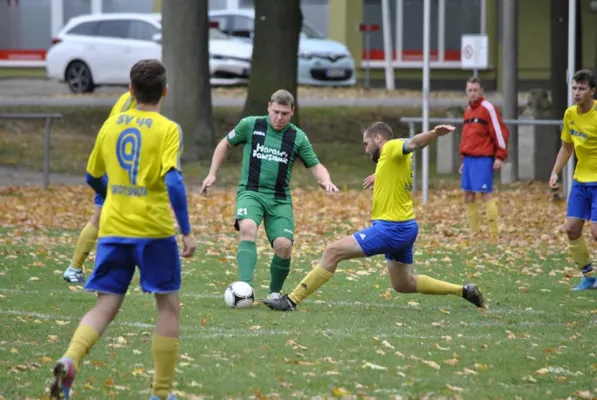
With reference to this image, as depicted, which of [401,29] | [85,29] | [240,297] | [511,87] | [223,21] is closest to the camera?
[240,297]

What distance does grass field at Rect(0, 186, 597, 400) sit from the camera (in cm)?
769

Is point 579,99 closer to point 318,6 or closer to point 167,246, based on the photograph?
point 167,246

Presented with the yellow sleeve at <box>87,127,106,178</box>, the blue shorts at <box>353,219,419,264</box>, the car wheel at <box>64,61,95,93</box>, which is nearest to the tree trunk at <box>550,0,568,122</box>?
the car wheel at <box>64,61,95,93</box>

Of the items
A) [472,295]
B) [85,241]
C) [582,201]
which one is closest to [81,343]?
[472,295]

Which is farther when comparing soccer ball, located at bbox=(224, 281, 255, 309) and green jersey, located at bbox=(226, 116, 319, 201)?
green jersey, located at bbox=(226, 116, 319, 201)

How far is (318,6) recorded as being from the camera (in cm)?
4291

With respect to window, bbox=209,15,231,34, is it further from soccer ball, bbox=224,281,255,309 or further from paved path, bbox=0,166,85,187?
soccer ball, bbox=224,281,255,309

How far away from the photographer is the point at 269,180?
11070 mm

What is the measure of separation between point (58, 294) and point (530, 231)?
308 inches

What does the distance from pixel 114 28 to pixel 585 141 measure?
914 inches

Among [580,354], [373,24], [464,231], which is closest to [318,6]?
[373,24]

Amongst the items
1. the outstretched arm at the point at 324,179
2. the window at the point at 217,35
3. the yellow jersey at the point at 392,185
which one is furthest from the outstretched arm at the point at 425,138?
the window at the point at 217,35

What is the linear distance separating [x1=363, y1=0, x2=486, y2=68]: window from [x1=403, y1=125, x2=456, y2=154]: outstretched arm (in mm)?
32160

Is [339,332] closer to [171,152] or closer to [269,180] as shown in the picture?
[269,180]
